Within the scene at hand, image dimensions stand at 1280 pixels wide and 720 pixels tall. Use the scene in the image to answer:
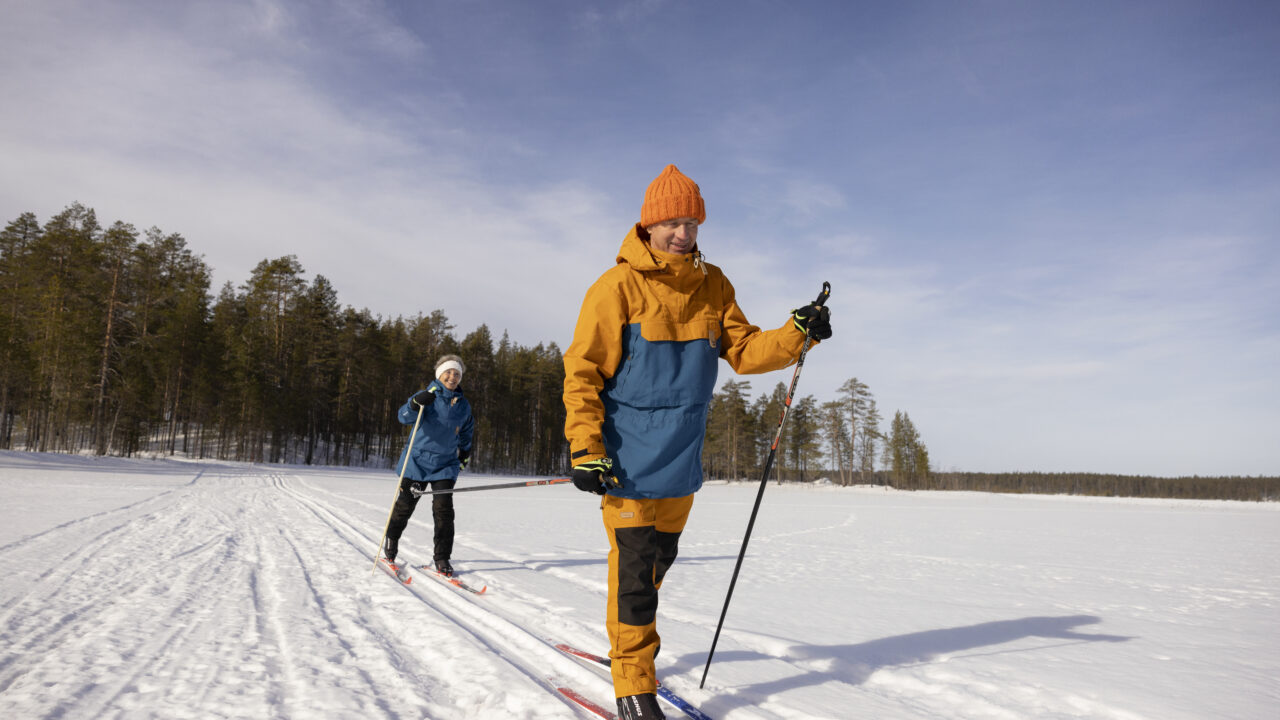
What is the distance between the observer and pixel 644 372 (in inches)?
89.0

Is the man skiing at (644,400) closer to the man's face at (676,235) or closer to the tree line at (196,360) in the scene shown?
the man's face at (676,235)

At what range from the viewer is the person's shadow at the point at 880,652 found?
279cm

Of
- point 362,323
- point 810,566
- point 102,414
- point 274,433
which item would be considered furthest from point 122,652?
point 362,323

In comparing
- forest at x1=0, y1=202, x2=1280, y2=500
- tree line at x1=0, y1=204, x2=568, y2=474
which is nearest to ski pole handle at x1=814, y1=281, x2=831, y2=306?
forest at x1=0, y1=202, x2=1280, y2=500

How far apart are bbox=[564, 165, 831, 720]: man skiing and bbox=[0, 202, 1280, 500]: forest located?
19.7 m

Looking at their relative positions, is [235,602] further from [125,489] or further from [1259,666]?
[125,489]

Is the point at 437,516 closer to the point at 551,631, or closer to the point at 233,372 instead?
the point at 551,631

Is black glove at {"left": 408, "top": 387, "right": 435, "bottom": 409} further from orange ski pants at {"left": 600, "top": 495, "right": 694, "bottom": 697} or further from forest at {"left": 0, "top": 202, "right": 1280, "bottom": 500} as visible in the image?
forest at {"left": 0, "top": 202, "right": 1280, "bottom": 500}

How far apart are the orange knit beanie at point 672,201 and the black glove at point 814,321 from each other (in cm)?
57

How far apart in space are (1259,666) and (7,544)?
351 inches

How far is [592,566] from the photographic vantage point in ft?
19.3

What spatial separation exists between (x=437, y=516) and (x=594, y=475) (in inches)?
147

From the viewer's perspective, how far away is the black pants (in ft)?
17.0

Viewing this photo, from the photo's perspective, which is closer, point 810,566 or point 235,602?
point 235,602
